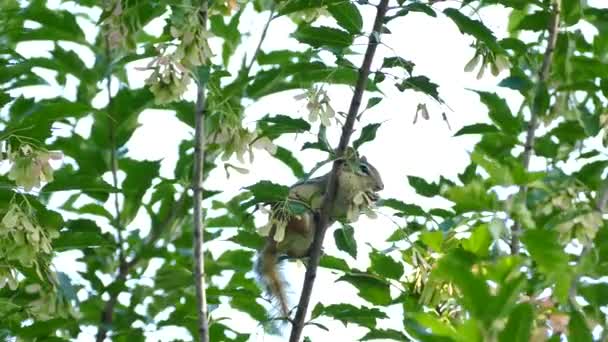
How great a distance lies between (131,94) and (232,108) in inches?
36.5

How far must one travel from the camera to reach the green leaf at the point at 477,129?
403cm

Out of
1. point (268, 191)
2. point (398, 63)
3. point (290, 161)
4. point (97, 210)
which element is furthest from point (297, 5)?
point (97, 210)

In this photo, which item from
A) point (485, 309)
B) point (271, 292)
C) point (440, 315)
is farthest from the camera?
point (271, 292)

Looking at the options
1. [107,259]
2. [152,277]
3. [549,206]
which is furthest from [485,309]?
[107,259]

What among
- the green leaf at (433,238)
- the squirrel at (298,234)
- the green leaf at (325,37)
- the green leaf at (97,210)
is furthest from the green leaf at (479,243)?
the green leaf at (97,210)

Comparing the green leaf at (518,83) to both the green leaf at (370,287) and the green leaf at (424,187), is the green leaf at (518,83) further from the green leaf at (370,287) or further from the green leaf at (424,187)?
the green leaf at (370,287)

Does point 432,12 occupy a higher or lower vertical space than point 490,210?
higher

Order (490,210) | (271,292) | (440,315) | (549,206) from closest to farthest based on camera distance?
(490,210)
(440,315)
(549,206)
(271,292)

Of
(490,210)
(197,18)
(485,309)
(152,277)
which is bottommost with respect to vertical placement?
(485,309)

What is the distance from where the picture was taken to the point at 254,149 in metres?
3.63

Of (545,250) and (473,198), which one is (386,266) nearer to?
(473,198)

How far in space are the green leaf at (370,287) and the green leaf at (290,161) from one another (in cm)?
72

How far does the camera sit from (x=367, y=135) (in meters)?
3.66

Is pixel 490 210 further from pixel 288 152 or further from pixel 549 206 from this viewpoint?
pixel 288 152
